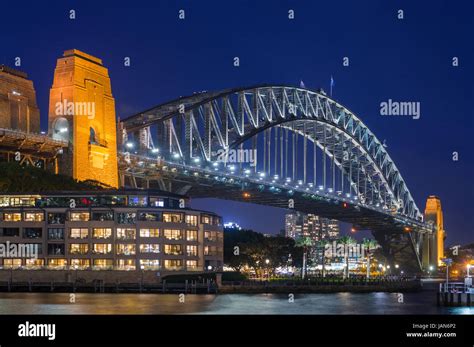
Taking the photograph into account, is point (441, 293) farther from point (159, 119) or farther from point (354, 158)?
point (354, 158)

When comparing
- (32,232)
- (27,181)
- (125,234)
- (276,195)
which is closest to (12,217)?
(32,232)

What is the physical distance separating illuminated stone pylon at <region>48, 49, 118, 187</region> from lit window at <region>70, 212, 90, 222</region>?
1001cm

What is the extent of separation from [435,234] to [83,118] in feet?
347

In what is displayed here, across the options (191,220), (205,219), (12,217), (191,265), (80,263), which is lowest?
(191,265)

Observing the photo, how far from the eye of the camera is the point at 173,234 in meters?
91.7

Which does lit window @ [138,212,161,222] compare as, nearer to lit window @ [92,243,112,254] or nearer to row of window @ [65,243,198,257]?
A: row of window @ [65,243,198,257]

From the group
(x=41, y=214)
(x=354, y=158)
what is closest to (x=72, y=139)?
(x=41, y=214)

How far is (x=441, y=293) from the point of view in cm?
7906

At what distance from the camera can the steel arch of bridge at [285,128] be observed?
12006 cm

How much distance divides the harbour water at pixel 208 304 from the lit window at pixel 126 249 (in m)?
7.68

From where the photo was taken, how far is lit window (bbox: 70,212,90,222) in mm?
90188

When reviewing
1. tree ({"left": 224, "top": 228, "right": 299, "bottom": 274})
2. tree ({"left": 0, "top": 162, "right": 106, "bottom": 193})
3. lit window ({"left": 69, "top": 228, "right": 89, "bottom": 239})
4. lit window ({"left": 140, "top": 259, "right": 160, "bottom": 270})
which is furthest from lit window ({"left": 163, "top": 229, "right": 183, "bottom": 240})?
tree ({"left": 224, "top": 228, "right": 299, "bottom": 274})

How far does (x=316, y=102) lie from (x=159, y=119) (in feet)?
137

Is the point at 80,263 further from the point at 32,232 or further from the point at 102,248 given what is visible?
the point at 32,232
